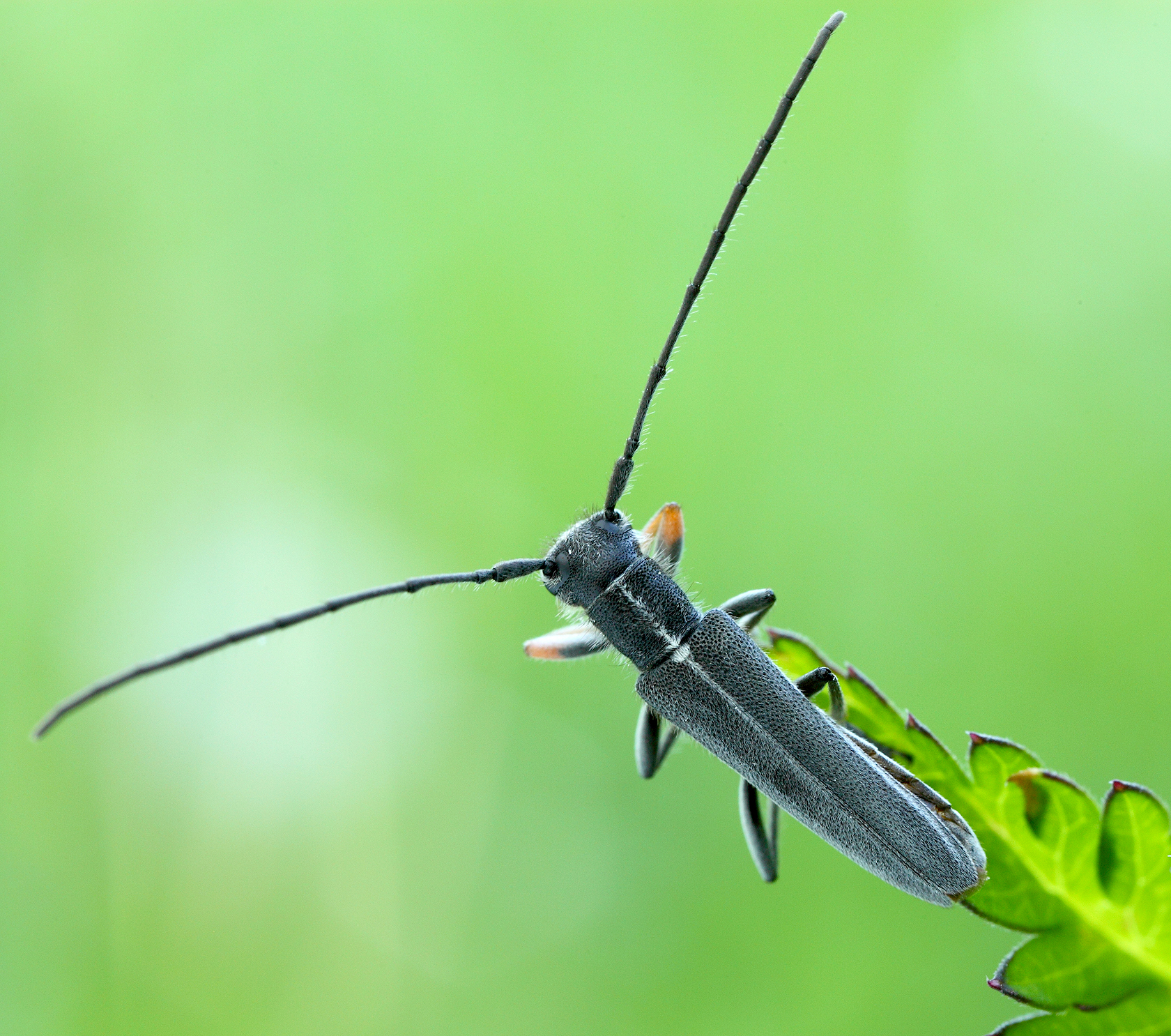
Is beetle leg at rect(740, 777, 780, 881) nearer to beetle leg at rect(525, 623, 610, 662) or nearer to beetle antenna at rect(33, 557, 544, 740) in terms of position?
beetle leg at rect(525, 623, 610, 662)

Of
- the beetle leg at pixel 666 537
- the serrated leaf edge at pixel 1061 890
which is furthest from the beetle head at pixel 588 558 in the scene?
the serrated leaf edge at pixel 1061 890

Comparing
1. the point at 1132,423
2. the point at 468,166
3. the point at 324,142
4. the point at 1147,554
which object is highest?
the point at 324,142

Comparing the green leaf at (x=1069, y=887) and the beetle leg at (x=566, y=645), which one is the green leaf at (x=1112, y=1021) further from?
the beetle leg at (x=566, y=645)

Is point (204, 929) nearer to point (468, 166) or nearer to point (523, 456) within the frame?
point (523, 456)

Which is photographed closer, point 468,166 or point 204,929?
point 204,929

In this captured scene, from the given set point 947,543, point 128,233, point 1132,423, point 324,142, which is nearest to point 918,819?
point 947,543

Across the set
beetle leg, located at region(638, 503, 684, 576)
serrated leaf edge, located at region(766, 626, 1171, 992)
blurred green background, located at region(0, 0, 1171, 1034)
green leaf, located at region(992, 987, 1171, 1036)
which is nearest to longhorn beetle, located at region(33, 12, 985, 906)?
beetle leg, located at region(638, 503, 684, 576)
